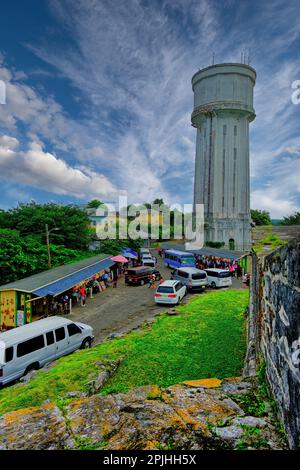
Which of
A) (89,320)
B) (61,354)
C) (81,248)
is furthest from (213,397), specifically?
(81,248)

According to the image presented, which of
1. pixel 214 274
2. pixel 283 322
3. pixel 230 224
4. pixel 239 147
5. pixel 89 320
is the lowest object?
pixel 89 320

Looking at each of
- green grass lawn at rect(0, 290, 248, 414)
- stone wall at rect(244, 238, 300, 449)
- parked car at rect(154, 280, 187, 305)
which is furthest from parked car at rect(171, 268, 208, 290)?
stone wall at rect(244, 238, 300, 449)

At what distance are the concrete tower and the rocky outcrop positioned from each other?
45.9 meters

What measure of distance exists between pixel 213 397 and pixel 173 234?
66781 millimetres

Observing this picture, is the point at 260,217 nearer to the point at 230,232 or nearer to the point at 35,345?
the point at 230,232

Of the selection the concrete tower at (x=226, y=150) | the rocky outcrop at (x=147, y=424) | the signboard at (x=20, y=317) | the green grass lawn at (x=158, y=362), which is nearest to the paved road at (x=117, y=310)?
the signboard at (x=20, y=317)

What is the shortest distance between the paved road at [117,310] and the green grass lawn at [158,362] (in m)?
A: 4.60

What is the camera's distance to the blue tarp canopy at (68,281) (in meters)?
15.8

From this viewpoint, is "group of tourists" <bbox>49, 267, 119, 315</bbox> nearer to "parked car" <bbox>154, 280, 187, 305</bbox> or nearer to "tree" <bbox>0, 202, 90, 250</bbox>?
"parked car" <bbox>154, 280, 187, 305</bbox>

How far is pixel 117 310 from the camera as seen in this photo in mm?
18109

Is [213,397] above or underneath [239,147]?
underneath
